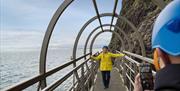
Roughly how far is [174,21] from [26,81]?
237cm

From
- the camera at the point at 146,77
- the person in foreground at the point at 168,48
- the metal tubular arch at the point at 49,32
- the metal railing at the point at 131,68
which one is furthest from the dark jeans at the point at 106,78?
the person in foreground at the point at 168,48

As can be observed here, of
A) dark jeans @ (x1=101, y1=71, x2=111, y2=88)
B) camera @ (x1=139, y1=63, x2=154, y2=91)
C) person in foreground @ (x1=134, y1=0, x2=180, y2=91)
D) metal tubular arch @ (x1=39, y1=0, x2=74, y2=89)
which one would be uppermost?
metal tubular arch @ (x1=39, y1=0, x2=74, y2=89)

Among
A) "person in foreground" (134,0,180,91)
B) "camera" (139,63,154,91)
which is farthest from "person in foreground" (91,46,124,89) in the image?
"person in foreground" (134,0,180,91)

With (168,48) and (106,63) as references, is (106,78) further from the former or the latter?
(168,48)

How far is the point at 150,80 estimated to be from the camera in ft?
3.92

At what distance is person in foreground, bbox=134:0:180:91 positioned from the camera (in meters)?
0.91

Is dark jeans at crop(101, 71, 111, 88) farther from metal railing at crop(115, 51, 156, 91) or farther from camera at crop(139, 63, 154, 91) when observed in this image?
camera at crop(139, 63, 154, 91)

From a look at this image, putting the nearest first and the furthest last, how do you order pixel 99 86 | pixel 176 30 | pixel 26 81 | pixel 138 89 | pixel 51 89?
pixel 176 30
pixel 138 89
pixel 26 81
pixel 51 89
pixel 99 86

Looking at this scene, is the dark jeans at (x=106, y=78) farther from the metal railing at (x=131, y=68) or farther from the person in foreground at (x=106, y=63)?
the metal railing at (x=131, y=68)

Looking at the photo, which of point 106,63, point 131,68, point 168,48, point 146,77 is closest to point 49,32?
point 131,68

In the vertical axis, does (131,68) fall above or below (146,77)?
below

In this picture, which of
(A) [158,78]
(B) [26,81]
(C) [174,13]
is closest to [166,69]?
(A) [158,78]

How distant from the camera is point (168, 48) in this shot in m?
0.96

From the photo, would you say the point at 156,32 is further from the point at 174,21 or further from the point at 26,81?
the point at 26,81
